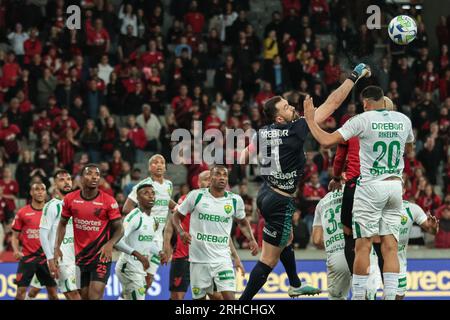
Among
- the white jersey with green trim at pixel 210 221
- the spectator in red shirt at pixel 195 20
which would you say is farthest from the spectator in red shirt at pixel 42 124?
the white jersey with green trim at pixel 210 221

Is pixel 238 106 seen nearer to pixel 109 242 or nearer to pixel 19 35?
pixel 19 35

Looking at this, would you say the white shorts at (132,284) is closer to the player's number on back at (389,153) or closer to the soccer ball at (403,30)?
the soccer ball at (403,30)

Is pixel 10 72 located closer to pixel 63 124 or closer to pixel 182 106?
pixel 63 124

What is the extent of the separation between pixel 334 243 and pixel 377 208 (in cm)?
217

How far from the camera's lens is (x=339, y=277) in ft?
44.8

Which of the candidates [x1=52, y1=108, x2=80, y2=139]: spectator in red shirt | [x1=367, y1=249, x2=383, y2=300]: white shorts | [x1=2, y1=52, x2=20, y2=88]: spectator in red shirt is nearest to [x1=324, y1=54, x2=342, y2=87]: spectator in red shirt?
[x1=52, y1=108, x2=80, y2=139]: spectator in red shirt

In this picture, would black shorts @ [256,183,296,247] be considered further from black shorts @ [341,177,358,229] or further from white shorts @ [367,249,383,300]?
white shorts @ [367,249,383,300]

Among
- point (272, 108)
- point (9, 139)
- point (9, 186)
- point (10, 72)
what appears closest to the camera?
point (272, 108)

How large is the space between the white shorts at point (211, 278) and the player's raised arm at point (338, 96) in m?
3.91

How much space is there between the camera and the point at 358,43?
2866 centimetres

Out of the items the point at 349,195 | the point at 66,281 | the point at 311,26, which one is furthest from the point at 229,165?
the point at 349,195

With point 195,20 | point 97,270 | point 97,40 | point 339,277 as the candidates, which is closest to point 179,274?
point 97,270

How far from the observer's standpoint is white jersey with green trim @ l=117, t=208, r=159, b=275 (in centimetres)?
1620

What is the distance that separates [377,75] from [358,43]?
1582 mm
